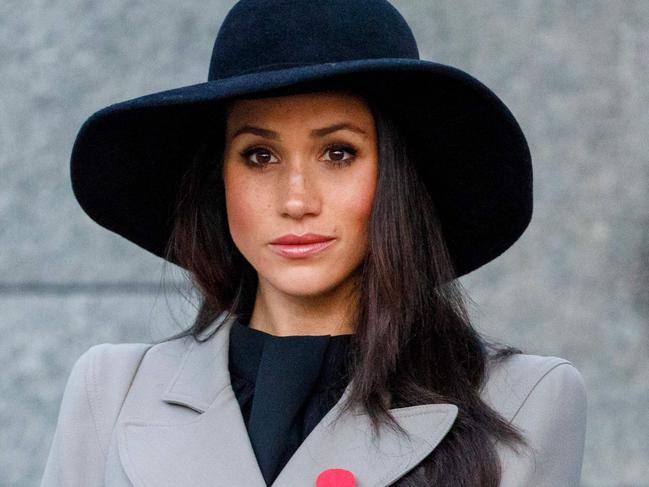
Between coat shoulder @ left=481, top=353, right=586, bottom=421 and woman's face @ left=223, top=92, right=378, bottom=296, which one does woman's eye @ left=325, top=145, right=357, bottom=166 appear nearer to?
woman's face @ left=223, top=92, right=378, bottom=296

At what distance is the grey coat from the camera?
94.3 inches

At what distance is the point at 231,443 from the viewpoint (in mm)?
2488

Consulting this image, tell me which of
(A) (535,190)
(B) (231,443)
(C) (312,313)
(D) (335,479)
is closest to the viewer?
(D) (335,479)

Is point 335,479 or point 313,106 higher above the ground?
point 313,106

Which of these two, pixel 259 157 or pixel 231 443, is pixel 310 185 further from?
pixel 231 443

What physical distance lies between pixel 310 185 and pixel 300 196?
1.2 inches

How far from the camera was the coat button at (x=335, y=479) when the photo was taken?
237 cm

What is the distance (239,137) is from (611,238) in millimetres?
1913

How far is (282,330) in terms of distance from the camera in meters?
2.62

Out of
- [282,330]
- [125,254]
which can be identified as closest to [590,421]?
[125,254]

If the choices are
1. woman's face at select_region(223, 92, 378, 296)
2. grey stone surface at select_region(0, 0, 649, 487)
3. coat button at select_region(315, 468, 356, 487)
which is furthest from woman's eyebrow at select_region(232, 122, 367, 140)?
grey stone surface at select_region(0, 0, 649, 487)

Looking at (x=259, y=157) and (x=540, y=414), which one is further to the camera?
(x=259, y=157)

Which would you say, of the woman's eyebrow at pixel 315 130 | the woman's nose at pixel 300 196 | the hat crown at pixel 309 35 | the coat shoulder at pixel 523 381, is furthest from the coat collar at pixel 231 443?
the hat crown at pixel 309 35

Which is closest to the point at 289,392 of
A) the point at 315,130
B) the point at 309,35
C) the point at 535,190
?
the point at 315,130
